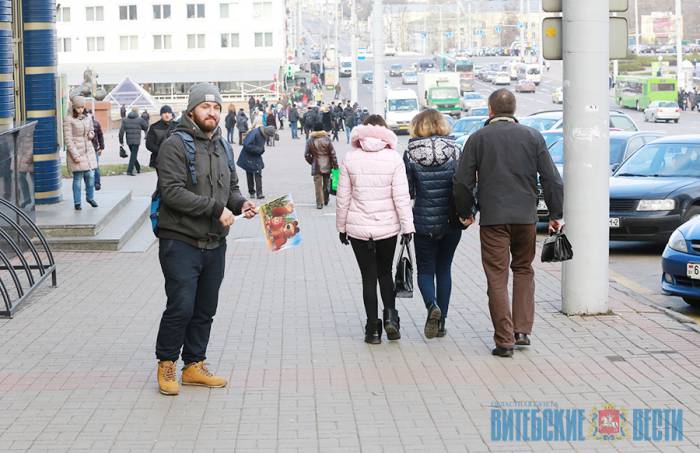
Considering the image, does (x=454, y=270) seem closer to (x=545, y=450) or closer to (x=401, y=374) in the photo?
(x=401, y=374)

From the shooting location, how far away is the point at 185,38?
110 m

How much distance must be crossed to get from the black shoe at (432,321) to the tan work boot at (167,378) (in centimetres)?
223

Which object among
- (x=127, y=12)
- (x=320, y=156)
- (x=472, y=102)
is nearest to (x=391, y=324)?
(x=320, y=156)

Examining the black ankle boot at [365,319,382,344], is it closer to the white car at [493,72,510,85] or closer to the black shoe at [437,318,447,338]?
the black shoe at [437,318,447,338]

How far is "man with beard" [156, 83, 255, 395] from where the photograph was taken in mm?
7273

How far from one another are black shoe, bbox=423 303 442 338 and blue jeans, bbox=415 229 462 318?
0.49 feet

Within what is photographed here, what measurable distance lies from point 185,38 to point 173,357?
105416mm

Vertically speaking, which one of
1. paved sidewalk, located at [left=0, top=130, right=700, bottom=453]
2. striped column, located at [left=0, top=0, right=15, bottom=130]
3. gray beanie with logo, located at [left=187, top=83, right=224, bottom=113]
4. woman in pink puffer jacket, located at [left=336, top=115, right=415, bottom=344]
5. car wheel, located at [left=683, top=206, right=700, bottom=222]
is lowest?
paved sidewalk, located at [left=0, top=130, right=700, bottom=453]

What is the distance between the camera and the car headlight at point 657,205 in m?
15.5

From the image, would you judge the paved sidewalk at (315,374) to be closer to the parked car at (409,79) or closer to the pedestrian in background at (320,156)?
the pedestrian in background at (320,156)

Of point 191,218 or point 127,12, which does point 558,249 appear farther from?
point 127,12

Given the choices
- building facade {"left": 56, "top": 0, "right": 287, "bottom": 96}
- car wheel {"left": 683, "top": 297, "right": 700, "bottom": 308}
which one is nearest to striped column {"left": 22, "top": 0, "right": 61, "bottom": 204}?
car wheel {"left": 683, "top": 297, "right": 700, "bottom": 308}

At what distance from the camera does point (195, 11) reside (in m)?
111

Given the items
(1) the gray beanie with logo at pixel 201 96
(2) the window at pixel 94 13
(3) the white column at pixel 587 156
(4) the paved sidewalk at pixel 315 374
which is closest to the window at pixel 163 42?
(2) the window at pixel 94 13
